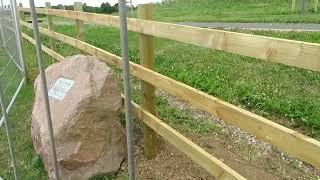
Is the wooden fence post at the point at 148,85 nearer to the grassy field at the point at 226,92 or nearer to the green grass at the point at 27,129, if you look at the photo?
the green grass at the point at 27,129

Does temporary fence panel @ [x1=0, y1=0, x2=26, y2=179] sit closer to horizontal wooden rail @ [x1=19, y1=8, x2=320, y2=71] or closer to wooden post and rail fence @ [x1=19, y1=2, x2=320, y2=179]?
wooden post and rail fence @ [x1=19, y1=2, x2=320, y2=179]

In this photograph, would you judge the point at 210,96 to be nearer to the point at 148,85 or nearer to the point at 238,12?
the point at 148,85

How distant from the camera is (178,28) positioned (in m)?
3.44

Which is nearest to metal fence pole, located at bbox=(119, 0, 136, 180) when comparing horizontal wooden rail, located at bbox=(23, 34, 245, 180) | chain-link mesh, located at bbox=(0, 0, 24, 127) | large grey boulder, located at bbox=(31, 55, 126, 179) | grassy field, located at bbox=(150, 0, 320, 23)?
horizontal wooden rail, located at bbox=(23, 34, 245, 180)

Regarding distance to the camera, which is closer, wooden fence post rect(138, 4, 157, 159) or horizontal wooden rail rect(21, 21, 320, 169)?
horizontal wooden rail rect(21, 21, 320, 169)

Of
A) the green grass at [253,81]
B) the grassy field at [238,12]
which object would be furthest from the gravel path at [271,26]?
the green grass at [253,81]

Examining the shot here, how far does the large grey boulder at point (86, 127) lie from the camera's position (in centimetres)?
428

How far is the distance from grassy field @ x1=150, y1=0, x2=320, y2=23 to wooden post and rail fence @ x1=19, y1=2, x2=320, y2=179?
10214 millimetres

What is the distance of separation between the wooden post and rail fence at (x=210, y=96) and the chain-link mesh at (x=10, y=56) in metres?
2.25

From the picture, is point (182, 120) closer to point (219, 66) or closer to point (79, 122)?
point (79, 122)

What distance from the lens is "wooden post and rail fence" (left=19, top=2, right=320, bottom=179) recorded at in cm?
235

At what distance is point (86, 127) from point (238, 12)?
14.4 meters

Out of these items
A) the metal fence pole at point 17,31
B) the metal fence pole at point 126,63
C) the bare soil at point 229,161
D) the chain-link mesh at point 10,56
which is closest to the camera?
the metal fence pole at point 126,63

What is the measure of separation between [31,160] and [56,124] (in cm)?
86
